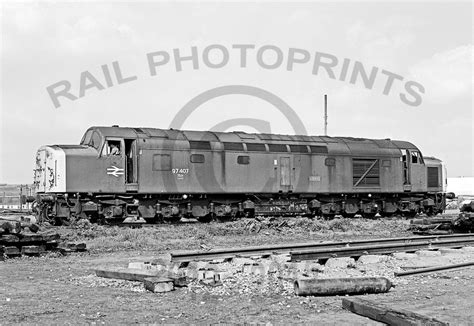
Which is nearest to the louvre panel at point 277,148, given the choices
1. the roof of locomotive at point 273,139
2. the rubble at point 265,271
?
the roof of locomotive at point 273,139

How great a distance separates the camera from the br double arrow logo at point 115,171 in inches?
832

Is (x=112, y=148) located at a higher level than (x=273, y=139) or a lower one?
lower

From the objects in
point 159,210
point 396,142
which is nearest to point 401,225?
point 396,142

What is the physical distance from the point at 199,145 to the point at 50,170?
5.77m

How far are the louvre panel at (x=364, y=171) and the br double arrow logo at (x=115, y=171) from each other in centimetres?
1100

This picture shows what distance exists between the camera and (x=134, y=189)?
21.5 meters

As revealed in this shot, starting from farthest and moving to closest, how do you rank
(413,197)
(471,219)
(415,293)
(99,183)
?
(413,197)
(99,183)
(471,219)
(415,293)

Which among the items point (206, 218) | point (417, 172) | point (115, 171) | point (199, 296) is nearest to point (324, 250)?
point (199, 296)

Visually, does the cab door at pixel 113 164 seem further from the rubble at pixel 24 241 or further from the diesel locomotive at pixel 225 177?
the rubble at pixel 24 241

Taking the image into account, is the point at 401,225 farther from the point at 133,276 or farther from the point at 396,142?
the point at 133,276

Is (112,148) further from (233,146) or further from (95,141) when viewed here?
(233,146)

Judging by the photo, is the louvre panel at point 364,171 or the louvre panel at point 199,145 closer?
the louvre panel at point 199,145

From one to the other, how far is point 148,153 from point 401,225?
10402 mm

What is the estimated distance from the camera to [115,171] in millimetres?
21234
